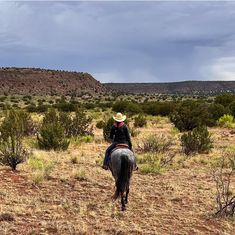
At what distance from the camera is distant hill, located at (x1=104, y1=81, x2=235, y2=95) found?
6265 inches

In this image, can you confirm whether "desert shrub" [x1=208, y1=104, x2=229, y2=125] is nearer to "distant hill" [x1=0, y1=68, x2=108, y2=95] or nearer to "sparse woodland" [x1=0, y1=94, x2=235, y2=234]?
"sparse woodland" [x1=0, y1=94, x2=235, y2=234]

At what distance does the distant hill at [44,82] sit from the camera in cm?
9749

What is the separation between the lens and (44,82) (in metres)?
104

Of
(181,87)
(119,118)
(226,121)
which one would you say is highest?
(181,87)

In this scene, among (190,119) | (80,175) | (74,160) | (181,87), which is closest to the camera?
(80,175)

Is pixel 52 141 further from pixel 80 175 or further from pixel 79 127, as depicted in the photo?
pixel 80 175

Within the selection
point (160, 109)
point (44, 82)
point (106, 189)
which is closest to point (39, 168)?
point (106, 189)

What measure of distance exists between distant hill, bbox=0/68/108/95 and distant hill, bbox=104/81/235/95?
132 feet

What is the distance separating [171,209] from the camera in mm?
9281

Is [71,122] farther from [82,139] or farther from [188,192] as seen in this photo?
[188,192]

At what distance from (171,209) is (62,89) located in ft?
316

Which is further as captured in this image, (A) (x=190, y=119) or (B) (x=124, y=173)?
(A) (x=190, y=119)

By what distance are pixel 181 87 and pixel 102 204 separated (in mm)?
155719

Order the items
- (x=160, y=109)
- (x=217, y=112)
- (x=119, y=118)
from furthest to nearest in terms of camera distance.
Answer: (x=160, y=109), (x=217, y=112), (x=119, y=118)
